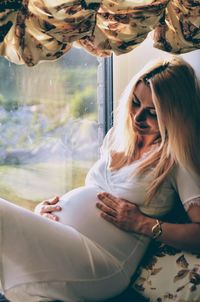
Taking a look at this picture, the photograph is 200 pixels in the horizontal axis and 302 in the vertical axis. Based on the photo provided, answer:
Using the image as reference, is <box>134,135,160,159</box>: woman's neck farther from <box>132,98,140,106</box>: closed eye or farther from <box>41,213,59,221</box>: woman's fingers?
<box>41,213,59,221</box>: woman's fingers

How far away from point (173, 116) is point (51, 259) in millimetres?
551

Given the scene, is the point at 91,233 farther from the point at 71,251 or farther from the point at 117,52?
the point at 117,52

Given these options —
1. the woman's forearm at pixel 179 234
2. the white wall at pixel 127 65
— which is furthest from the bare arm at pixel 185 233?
the white wall at pixel 127 65

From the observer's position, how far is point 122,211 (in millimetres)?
1580

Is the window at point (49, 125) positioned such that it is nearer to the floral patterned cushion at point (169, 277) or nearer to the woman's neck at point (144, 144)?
the woman's neck at point (144, 144)

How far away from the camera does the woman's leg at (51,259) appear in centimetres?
142

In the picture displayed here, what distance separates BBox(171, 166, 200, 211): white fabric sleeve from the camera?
1.53 m

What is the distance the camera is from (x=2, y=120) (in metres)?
1.91

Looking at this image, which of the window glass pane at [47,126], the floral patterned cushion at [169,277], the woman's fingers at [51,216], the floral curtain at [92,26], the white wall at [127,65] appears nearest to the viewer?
the floral curtain at [92,26]

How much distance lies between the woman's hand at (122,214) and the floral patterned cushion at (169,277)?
12 centimetres

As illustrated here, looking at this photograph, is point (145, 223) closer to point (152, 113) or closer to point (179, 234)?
point (179, 234)

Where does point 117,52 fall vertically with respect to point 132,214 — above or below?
above

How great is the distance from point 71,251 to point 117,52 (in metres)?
0.59

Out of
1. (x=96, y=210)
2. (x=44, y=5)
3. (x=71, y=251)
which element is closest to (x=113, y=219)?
(x=96, y=210)
